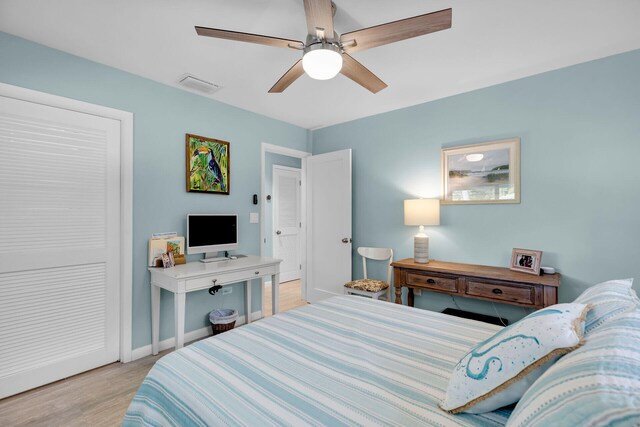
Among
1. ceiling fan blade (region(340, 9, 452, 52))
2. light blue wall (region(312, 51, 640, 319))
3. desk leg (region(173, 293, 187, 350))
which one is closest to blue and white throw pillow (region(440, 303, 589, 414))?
ceiling fan blade (region(340, 9, 452, 52))

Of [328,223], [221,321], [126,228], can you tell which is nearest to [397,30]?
[126,228]

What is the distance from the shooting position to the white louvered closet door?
7.03 feet

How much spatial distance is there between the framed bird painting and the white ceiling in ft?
1.92

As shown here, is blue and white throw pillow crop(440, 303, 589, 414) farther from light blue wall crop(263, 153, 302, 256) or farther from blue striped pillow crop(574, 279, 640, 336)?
light blue wall crop(263, 153, 302, 256)

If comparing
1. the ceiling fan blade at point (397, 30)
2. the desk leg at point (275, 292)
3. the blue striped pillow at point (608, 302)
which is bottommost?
the desk leg at point (275, 292)

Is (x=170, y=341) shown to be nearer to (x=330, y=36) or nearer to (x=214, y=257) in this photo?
(x=214, y=257)

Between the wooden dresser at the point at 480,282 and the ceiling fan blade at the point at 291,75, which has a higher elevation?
the ceiling fan blade at the point at 291,75

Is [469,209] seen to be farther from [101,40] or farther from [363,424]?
[101,40]

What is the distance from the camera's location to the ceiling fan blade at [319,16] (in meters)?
1.47

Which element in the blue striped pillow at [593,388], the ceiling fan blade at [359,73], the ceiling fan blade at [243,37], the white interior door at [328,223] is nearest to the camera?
the blue striped pillow at [593,388]

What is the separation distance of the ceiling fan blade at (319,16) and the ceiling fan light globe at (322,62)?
0.29ft

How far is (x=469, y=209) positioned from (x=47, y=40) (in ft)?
12.3

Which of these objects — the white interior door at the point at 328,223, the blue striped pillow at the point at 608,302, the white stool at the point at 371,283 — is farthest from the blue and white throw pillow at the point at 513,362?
the white interior door at the point at 328,223

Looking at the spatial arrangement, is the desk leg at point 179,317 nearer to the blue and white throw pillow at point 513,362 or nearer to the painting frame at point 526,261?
the blue and white throw pillow at point 513,362
